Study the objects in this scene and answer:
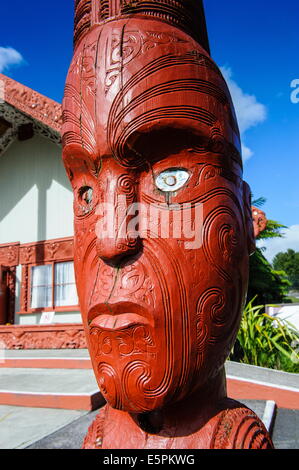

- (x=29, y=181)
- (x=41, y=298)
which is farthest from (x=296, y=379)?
(x=29, y=181)

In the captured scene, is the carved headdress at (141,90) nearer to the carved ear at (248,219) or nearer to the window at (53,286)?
the carved ear at (248,219)

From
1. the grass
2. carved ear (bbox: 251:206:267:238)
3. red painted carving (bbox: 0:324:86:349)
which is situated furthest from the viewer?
red painted carving (bbox: 0:324:86:349)

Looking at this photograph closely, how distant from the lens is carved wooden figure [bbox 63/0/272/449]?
3.59ft

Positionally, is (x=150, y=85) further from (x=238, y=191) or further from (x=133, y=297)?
(x=133, y=297)

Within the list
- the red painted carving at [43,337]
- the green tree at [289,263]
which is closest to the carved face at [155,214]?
the red painted carving at [43,337]

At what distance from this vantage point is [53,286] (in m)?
7.79

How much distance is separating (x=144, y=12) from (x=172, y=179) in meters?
0.71

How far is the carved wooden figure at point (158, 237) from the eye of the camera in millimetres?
1095

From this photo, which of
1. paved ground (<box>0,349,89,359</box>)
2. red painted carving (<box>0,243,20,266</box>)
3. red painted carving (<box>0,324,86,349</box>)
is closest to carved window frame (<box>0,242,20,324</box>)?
red painted carving (<box>0,243,20,266</box>)

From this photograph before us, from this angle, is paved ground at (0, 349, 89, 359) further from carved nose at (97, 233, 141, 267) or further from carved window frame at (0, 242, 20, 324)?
carved nose at (97, 233, 141, 267)

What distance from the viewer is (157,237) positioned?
1.16 m

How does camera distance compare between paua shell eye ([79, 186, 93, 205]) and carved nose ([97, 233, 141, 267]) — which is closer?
carved nose ([97, 233, 141, 267])

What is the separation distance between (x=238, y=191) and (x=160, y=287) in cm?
51

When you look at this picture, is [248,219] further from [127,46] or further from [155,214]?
[127,46]
